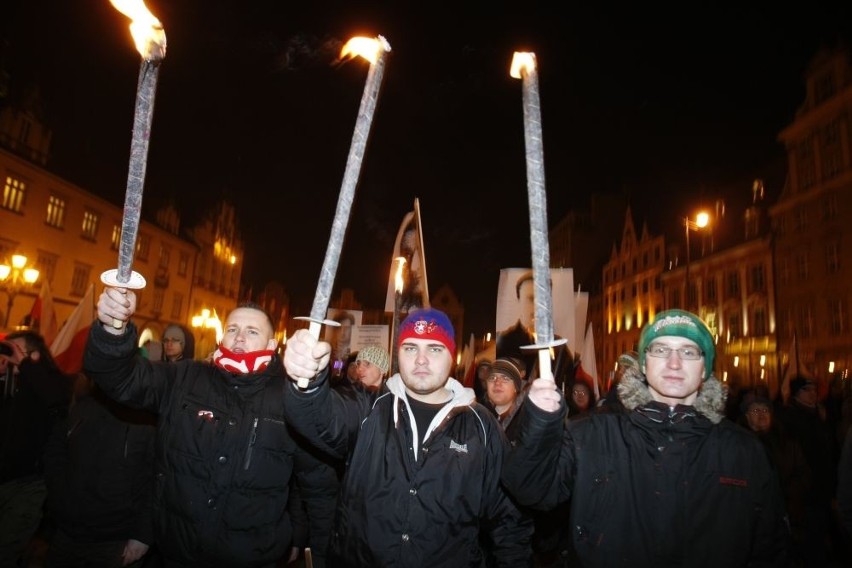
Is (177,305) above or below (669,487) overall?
above

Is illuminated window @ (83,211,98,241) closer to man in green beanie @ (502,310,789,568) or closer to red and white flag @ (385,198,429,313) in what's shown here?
red and white flag @ (385,198,429,313)

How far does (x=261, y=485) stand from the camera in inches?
133

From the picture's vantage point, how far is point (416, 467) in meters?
2.89

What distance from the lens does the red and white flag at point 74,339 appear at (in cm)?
716

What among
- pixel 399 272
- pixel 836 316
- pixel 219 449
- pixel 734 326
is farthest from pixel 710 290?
pixel 219 449

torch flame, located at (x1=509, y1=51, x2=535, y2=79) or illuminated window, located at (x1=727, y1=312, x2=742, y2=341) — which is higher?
illuminated window, located at (x1=727, y1=312, x2=742, y2=341)

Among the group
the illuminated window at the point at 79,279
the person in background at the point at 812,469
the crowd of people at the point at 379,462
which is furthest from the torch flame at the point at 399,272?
the illuminated window at the point at 79,279

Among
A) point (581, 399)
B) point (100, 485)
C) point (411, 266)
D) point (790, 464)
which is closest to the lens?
point (100, 485)

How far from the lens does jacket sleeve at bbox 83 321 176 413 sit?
9.15ft

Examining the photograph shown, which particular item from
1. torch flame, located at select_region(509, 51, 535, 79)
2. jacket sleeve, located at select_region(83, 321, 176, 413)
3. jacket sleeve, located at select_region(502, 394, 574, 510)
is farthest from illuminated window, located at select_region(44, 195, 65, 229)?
jacket sleeve, located at select_region(502, 394, 574, 510)

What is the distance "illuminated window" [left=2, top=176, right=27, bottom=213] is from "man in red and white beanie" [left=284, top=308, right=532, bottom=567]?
97.7 ft

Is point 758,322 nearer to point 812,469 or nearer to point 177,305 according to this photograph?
point 812,469

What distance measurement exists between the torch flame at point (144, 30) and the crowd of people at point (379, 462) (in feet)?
3.70

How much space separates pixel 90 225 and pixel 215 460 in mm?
34396
